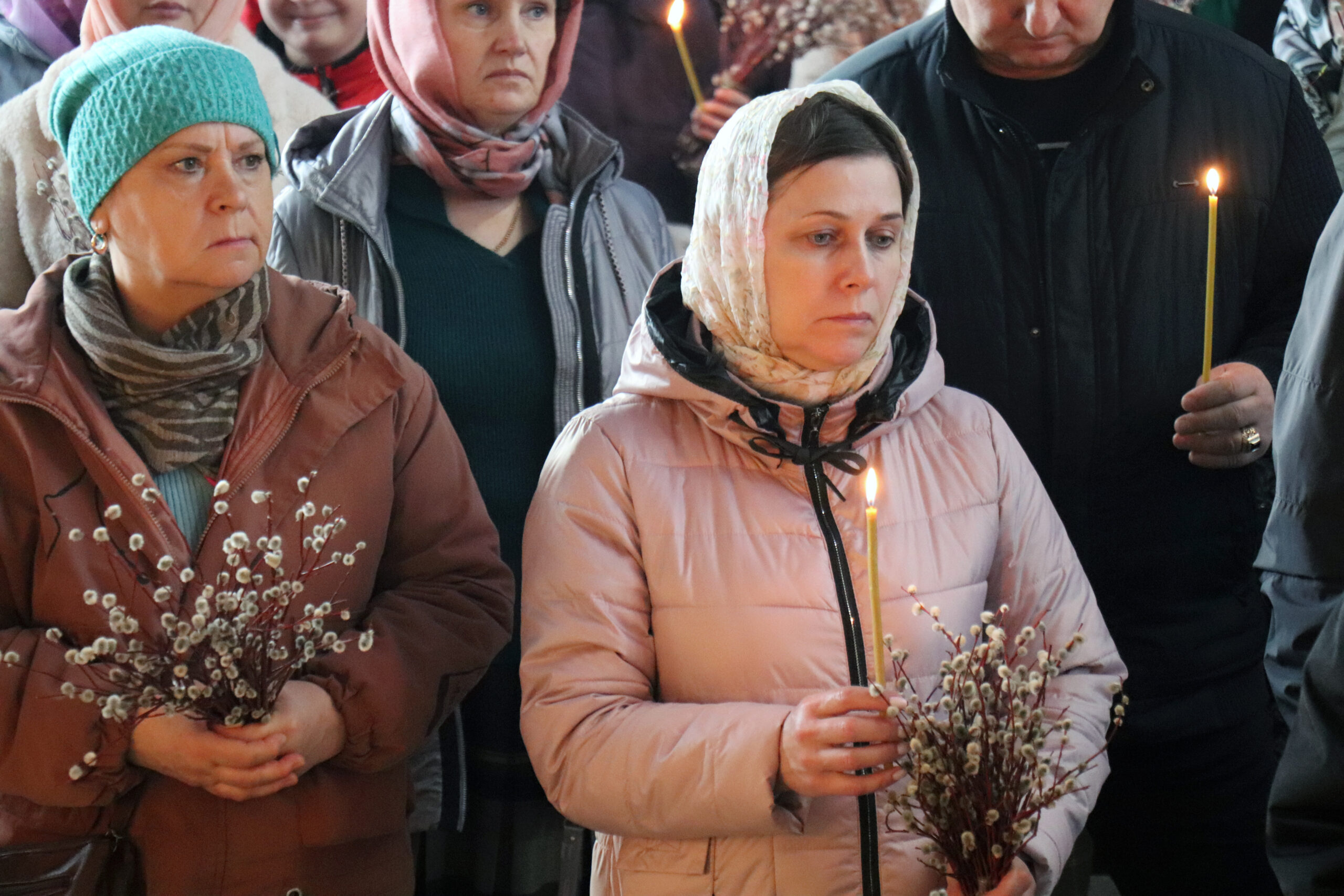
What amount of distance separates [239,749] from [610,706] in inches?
19.4

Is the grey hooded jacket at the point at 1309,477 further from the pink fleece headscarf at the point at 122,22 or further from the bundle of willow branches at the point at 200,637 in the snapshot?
the pink fleece headscarf at the point at 122,22

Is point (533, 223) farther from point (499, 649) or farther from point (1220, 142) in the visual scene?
point (1220, 142)

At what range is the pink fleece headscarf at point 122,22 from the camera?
2.86 metres

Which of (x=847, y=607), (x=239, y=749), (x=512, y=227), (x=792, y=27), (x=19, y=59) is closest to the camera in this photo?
(x=239, y=749)

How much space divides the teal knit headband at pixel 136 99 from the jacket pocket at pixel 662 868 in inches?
47.5

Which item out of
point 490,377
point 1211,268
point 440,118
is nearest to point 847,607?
point 1211,268

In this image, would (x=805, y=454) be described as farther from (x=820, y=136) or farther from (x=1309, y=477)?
(x=1309, y=477)

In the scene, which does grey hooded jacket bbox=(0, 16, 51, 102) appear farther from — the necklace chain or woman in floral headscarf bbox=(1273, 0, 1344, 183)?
woman in floral headscarf bbox=(1273, 0, 1344, 183)

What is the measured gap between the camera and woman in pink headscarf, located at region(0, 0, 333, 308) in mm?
2656

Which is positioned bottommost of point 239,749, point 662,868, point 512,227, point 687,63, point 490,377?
point 662,868

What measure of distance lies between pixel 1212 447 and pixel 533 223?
1.38 metres

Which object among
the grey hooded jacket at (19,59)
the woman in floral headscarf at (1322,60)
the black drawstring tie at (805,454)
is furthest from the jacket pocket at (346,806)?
the woman in floral headscarf at (1322,60)

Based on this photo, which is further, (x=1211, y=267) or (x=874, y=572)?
(x=1211, y=267)

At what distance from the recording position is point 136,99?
2.04 meters
